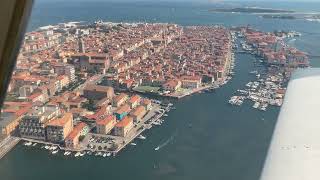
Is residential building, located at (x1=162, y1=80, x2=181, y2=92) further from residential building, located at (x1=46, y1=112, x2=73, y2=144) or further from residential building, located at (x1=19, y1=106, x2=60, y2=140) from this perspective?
residential building, located at (x1=46, y1=112, x2=73, y2=144)

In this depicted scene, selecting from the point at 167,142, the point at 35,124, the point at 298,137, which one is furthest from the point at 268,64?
the point at 298,137

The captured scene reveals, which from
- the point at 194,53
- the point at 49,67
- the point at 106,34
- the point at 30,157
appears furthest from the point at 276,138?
the point at 106,34

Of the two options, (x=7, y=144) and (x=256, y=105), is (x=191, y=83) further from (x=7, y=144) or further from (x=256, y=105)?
(x=7, y=144)

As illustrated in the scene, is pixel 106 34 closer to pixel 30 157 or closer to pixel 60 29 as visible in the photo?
pixel 60 29

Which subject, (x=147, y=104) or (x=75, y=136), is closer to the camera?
(x=75, y=136)

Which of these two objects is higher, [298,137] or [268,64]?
[298,137]

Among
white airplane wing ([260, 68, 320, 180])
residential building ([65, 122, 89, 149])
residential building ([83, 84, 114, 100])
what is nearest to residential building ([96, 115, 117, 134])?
Result: residential building ([65, 122, 89, 149])

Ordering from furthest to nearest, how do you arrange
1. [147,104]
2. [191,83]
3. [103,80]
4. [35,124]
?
[103,80] < [191,83] < [147,104] < [35,124]
